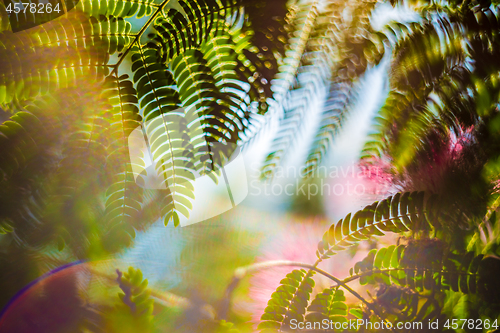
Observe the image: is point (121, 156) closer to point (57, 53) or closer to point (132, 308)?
point (57, 53)

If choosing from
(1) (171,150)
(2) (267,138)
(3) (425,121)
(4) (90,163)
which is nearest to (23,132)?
(4) (90,163)

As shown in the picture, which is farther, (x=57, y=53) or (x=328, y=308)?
(x=328, y=308)

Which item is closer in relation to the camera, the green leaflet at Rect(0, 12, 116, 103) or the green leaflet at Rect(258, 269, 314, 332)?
the green leaflet at Rect(0, 12, 116, 103)

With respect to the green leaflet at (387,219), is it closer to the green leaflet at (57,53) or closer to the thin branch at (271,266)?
the thin branch at (271,266)

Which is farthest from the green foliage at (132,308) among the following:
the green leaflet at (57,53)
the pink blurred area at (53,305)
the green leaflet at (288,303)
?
the green leaflet at (57,53)

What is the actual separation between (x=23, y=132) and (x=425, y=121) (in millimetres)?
651

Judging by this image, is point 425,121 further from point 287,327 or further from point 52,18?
point 52,18

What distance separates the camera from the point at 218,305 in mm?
443

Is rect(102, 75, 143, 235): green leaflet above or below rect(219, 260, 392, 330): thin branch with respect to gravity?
above

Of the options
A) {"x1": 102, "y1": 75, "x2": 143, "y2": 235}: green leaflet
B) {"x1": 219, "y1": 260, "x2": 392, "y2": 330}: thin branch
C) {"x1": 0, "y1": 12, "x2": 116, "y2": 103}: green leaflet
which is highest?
{"x1": 0, "y1": 12, "x2": 116, "y2": 103}: green leaflet

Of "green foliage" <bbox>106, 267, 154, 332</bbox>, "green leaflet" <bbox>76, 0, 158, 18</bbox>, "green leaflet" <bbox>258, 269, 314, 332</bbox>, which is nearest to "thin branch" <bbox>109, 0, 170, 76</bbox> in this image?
"green leaflet" <bbox>76, 0, 158, 18</bbox>

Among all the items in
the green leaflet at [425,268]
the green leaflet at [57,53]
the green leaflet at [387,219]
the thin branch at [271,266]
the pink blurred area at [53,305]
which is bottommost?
the pink blurred area at [53,305]

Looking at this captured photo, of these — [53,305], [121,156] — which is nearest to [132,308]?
[53,305]

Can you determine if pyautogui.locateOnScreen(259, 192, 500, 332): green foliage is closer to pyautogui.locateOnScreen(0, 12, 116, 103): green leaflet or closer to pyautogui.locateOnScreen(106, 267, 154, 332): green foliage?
pyautogui.locateOnScreen(106, 267, 154, 332): green foliage
